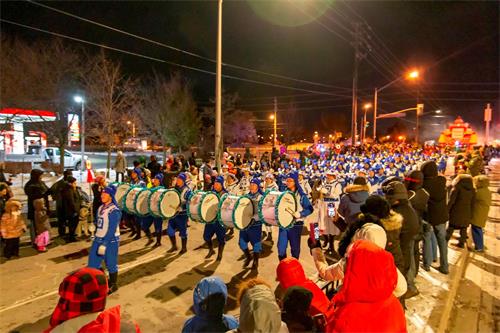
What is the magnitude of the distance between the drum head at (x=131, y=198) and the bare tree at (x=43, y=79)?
840cm

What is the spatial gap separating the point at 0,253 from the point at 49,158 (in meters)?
21.9

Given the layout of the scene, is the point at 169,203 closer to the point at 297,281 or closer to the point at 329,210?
the point at 329,210

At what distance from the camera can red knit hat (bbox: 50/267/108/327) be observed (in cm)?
220

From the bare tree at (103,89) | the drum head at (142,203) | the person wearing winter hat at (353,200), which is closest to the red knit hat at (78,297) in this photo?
the person wearing winter hat at (353,200)

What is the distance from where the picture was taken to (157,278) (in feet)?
20.9

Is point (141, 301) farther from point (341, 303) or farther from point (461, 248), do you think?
point (461, 248)

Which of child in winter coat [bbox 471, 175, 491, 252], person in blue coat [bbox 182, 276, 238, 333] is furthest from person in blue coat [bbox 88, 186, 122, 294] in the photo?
child in winter coat [bbox 471, 175, 491, 252]

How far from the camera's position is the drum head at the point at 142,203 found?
8.06 metres

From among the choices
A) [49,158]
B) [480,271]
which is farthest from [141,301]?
[49,158]

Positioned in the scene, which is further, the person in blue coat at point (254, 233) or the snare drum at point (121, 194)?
the snare drum at point (121, 194)

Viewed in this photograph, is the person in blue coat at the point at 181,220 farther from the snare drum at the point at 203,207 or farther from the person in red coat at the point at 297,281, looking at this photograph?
the person in red coat at the point at 297,281

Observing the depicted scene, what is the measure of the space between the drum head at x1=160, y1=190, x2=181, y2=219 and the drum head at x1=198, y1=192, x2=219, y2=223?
845 mm

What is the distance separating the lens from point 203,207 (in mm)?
7301

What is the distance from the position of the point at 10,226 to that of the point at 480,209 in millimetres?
9691
